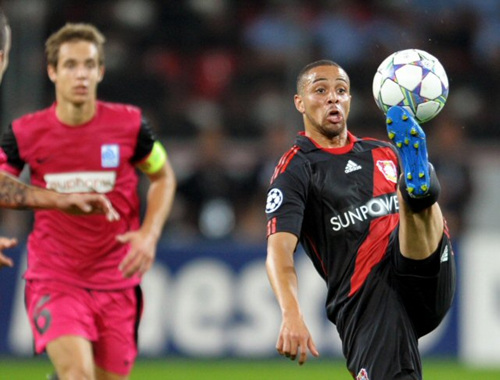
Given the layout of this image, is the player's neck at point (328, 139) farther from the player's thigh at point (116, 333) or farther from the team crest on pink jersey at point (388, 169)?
the player's thigh at point (116, 333)

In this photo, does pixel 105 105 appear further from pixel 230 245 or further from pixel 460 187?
pixel 460 187

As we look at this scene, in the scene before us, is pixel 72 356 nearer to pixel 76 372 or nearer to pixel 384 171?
pixel 76 372

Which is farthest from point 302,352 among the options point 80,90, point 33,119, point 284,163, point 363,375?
point 33,119

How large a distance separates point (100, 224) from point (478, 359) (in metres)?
5.50

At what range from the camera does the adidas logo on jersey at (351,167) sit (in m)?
5.57

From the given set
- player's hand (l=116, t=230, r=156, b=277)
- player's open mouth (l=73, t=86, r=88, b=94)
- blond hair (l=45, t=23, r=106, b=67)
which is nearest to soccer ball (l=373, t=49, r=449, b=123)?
player's hand (l=116, t=230, r=156, b=277)

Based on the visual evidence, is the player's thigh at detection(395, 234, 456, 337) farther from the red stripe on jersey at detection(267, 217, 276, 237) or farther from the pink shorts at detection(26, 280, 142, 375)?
the pink shorts at detection(26, 280, 142, 375)

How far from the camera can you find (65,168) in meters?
6.61

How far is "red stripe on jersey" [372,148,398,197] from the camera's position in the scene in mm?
5586

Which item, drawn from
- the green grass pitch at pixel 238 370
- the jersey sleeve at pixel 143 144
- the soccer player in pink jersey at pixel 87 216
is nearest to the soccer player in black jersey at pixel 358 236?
the soccer player in pink jersey at pixel 87 216

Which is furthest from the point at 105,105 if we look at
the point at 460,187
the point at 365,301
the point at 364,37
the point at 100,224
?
the point at 364,37

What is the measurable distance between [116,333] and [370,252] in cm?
184

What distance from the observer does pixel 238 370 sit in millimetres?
10320

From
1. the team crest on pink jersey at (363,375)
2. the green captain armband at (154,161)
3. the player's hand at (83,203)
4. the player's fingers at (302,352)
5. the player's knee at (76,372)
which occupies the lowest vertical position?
the player's knee at (76,372)
